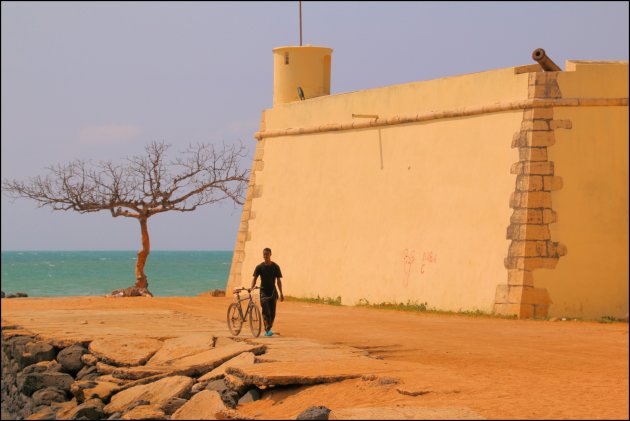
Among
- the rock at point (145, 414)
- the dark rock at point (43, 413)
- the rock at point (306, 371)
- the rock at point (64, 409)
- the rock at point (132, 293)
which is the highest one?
the rock at point (132, 293)

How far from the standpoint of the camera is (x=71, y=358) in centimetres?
1512

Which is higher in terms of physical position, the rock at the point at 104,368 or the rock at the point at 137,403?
the rock at the point at 104,368

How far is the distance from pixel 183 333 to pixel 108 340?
1.28m

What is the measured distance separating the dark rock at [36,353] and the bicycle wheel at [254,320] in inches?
117

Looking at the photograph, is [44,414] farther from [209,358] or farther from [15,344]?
[15,344]

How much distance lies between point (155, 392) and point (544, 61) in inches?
376

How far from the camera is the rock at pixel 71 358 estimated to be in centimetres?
1501

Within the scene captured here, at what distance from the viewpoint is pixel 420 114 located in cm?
2123

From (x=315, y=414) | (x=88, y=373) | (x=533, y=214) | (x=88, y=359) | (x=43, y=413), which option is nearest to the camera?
(x=315, y=414)

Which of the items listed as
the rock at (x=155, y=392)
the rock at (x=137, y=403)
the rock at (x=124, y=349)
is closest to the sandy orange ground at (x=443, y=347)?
the rock at (x=124, y=349)

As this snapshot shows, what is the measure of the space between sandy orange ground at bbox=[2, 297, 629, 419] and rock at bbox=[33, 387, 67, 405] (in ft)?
6.59

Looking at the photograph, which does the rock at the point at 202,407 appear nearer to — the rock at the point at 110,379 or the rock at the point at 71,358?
the rock at the point at 110,379

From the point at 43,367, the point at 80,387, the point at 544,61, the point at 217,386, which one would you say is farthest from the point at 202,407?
the point at 544,61

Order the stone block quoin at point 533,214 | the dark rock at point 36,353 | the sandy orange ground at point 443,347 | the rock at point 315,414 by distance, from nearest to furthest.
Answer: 1. the rock at point 315,414
2. the sandy orange ground at point 443,347
3. the dark rock at point 36,353
4. the stone block quoin at point 533,214
